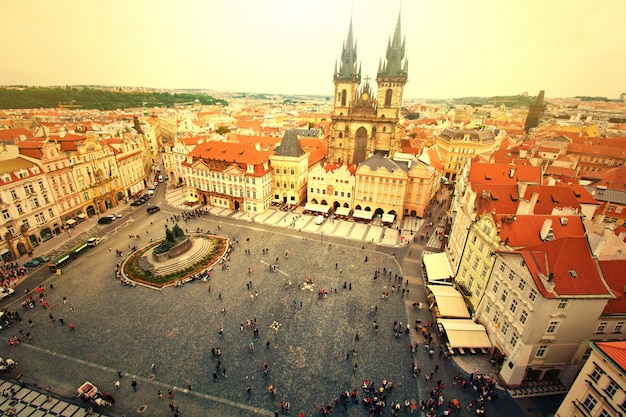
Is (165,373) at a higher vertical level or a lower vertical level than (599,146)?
lower

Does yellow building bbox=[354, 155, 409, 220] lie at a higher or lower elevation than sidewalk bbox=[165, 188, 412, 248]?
higher

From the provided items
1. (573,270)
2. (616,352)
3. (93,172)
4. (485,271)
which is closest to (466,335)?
(485,271)

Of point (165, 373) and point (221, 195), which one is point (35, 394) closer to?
point (165, 373)

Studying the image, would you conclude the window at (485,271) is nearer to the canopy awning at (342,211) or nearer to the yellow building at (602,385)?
the yellow building at (602,385)

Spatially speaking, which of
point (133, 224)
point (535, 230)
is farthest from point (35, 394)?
point (535, 230)

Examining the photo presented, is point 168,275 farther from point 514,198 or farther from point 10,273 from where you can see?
point 514,198

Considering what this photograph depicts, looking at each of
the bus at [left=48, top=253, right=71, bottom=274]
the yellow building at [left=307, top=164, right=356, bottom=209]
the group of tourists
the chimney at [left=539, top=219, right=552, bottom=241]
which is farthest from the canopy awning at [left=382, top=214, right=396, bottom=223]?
the group of tourists

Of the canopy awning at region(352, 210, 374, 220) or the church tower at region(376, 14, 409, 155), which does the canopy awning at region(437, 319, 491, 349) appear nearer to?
the canopy awning at region(352, 210, 374, 220)
